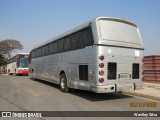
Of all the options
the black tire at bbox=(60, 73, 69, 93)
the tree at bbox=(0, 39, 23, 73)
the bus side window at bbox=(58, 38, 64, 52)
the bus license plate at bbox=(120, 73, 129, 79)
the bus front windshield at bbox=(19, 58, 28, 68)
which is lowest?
the black tire at bbox=(60, 73, 69, 93)

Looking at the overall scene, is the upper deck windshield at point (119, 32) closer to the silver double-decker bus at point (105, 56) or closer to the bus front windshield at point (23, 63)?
the silver double-decker bus at point (105, 56)

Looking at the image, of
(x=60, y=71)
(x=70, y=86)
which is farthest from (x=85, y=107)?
(x=60, y=71)

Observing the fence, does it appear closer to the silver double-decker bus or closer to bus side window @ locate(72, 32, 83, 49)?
the silver double-decker bus

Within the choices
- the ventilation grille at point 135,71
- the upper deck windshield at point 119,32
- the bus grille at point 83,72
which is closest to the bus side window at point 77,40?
the bus grille at point 83,72

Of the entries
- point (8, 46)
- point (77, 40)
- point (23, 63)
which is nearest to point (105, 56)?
point (77, 40)

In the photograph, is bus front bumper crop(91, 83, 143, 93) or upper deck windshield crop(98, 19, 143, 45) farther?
upper deck windshield crop(98, 19, 143, 45)

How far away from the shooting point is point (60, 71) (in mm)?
13188

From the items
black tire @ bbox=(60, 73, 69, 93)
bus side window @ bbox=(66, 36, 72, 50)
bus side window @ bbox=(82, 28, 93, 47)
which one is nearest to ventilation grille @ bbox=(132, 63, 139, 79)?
bus side window @ bbox=(82, 28, 93, 47)

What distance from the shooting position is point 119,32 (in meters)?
9.91

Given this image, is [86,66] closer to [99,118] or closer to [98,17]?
[98,17]

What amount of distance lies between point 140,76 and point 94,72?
260cm

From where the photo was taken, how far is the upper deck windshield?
941cm

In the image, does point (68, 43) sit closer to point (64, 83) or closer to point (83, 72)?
point (64, 83)

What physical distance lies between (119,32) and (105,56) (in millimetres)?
1487
